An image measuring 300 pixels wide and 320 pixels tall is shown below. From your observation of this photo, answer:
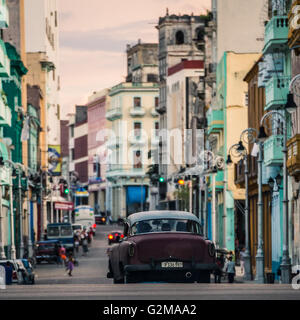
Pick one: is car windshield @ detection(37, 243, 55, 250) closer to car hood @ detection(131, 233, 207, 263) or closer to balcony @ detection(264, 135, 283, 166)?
balcony @ detection(264, 135, 283, 166)

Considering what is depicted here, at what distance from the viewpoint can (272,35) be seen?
182 ft

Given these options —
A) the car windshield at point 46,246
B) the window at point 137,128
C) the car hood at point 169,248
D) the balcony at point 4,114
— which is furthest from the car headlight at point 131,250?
the window at point 137,128

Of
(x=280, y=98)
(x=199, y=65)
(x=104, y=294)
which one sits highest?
(x=199, y=65)

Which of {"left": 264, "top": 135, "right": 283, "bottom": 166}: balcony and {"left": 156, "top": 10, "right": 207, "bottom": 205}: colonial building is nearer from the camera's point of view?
{"left": 264, "top": 135, "right": 283, "bottom": 166}: balcony

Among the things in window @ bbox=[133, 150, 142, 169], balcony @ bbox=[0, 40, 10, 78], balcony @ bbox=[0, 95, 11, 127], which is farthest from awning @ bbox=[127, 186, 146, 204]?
balcony @ bbox=[0, 95, 11, 127]

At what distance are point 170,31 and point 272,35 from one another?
3868 inches

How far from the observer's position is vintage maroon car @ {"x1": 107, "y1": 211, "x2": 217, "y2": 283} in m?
27.6

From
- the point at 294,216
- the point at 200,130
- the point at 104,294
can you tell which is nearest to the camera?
the point at 104,294

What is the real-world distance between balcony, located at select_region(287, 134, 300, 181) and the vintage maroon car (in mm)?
17904

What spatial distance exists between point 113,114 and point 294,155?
442ft

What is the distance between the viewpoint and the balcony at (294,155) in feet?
152

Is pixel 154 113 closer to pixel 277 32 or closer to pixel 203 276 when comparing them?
pixel 277 32
